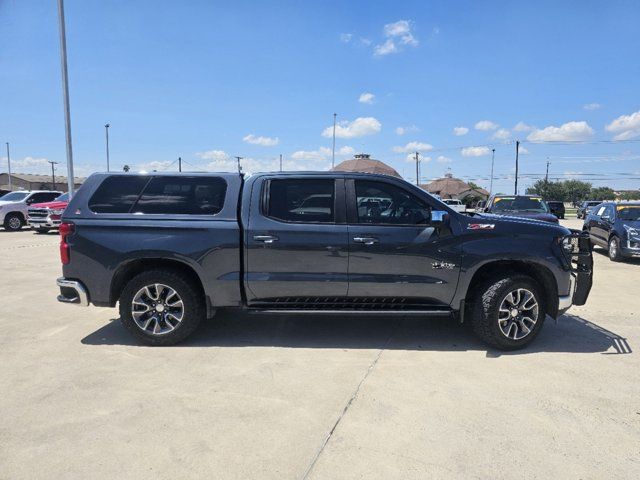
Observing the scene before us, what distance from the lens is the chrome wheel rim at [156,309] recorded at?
4668 mm

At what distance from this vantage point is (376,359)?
4.39 m

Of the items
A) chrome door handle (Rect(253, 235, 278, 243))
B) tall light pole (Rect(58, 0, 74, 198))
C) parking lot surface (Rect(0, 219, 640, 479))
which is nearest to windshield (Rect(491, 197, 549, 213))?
parking lot surface (Rect(0, 219, 640, 479))

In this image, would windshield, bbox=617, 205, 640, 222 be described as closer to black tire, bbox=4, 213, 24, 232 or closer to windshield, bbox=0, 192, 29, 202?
black tire, bbox=4, 213, 24, 232

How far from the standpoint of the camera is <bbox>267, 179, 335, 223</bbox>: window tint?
4.64m

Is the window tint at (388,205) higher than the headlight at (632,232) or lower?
higher

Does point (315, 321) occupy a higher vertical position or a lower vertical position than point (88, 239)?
lower

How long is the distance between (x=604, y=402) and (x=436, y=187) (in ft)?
238

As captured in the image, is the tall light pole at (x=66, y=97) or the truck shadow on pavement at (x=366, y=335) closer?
the truck shadow on pavement at (x=366, y=335)

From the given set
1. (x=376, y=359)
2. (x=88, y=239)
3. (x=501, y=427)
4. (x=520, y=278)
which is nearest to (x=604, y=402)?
(x=501, y=427)

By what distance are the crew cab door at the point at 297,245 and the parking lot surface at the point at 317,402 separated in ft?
2.20

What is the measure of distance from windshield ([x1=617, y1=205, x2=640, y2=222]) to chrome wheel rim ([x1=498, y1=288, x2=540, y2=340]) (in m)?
8.38

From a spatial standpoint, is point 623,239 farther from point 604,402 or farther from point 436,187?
point 436,187

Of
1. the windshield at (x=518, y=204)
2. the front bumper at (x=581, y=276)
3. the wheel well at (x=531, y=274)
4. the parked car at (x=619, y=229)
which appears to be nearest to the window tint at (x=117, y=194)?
the wheel well at (x=531, y=274)

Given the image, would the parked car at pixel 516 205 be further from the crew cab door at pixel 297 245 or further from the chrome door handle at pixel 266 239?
the chrome door handle at pixel 266 239
